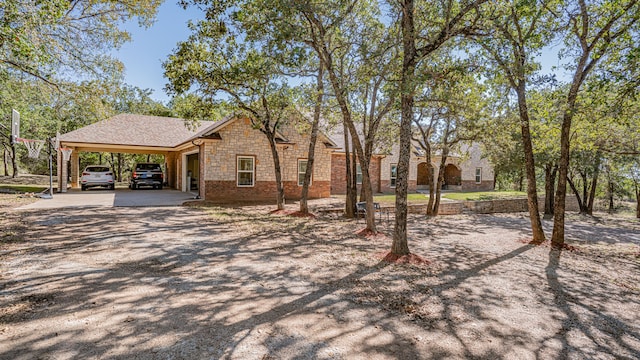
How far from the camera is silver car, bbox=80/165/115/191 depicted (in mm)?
18781

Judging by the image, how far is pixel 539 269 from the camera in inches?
273

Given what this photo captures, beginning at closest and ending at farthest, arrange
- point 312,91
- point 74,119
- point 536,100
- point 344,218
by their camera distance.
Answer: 1. point 536,100
2. point 312,91
3. point 344,218
4. point 74,119

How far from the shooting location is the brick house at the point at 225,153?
1562 centimetres

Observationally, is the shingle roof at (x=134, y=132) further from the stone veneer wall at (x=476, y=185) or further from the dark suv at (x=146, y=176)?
the stone veneer wall at (x=476, y=185)

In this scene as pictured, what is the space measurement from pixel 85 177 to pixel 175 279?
17.8m

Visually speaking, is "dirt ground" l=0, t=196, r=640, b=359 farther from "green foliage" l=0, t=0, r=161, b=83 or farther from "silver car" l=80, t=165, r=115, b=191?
"silver car" l=80, t=165, r=115, b=191

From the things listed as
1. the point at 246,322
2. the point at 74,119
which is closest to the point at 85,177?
the point at 74,119

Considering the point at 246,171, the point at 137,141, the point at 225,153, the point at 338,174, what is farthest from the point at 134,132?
the point at 338,174

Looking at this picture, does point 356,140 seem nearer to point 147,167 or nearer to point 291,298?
point 291,298

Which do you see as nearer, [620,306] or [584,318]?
[584,318]

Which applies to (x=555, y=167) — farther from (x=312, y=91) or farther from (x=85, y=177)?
(x=85, y=177)

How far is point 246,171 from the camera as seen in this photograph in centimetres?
1639

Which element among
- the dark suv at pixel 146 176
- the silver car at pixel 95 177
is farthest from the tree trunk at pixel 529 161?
the silver car at pixel 95 177

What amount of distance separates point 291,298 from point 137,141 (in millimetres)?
18385
